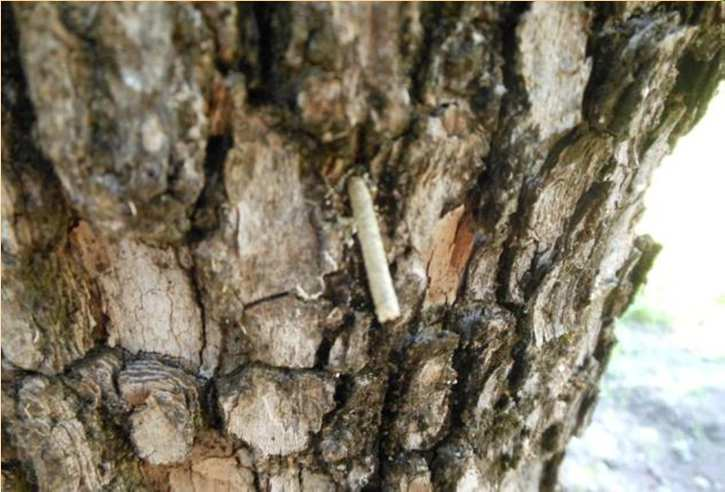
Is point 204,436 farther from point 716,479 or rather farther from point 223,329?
point 716,479

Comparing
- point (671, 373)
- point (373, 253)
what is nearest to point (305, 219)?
point (373, 253)

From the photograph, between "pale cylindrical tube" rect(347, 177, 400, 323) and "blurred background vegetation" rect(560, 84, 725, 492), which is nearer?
"pale cylindrical tube" rect(347, 177, 400, 323)

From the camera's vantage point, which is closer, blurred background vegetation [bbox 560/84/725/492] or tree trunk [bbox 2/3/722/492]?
tree trunk [bbox 2/3/722/492]

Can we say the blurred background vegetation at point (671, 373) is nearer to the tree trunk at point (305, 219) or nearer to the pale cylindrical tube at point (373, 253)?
the tree trunk at point (305, 219)

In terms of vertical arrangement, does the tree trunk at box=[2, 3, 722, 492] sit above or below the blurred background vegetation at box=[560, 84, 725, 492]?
below

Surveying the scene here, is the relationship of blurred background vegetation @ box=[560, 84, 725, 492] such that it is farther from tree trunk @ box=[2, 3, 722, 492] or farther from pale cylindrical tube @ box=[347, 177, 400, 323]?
pale cylindrical tube @ box=[347, 177, 400, 323]

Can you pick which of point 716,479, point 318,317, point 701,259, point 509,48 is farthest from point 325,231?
point 701,259

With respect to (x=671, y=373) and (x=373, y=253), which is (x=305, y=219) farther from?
(x=671, y=373)

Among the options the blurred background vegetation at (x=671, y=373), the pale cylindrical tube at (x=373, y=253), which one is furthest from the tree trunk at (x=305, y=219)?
the blurred background vegetation at (x=671, y=373)

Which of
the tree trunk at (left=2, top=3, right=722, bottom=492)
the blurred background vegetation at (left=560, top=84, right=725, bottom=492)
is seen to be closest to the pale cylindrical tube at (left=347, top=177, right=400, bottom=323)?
the tree trunk at (left=2, top=3, right=722, bottom=492)
